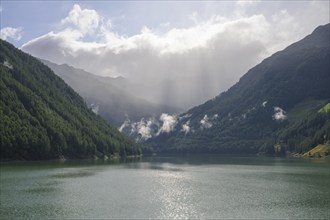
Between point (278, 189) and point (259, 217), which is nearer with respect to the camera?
point (259, 217)

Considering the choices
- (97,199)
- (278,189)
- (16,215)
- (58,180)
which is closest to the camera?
(16,215)

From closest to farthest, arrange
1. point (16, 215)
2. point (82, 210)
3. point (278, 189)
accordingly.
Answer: point (16, 215), point (82, 210), point (278, 189)

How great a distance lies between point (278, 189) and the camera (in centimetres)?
11462

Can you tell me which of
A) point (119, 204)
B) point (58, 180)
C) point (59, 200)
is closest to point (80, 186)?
point (58, 180)

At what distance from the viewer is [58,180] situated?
432 feet

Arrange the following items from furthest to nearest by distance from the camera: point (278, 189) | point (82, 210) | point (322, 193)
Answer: point (278, 189) → point (322, 193) → point (82, 210)

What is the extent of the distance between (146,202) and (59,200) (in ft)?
64.4

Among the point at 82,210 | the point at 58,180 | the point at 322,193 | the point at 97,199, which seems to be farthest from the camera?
the point at 58,180

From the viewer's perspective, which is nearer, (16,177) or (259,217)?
(259,217)

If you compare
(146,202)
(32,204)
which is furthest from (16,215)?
(146,202)

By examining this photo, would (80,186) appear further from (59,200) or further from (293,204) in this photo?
(293,204)

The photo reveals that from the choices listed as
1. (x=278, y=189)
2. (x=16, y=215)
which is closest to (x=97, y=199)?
(x=16, y=215)

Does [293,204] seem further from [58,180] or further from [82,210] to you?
[58,180]

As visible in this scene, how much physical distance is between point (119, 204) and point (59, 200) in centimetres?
1446
